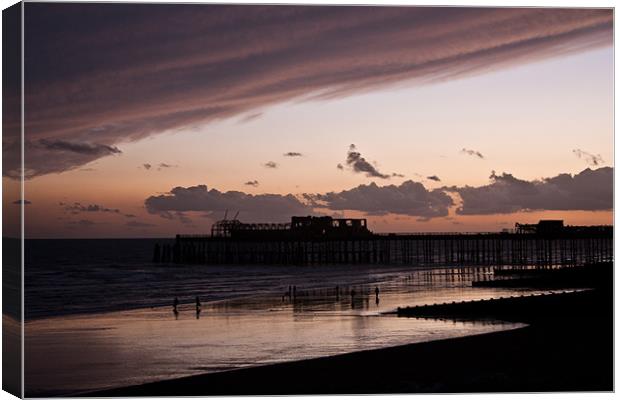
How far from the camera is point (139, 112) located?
22.5 meters

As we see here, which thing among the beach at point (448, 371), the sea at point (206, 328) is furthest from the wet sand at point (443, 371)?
the sea at point (206, 328)

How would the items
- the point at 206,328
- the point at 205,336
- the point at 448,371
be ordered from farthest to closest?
1. the point at 206,328
2. the point at 205,336
3. the point at 448,371

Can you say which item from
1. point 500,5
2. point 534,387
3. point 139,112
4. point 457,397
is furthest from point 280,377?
point 139,112

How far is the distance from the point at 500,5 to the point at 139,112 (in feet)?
36.3

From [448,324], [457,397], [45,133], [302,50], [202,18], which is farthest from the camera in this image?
[448,324]

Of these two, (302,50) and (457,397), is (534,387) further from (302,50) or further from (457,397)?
(302,50)

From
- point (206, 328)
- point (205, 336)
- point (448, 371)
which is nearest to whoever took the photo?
point (448, 371)

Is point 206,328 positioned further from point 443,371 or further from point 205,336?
point 443,371

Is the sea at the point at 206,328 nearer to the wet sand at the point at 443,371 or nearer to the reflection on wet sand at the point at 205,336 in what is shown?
the reflection on wet sand at the point at 205,336

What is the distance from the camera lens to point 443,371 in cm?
1523

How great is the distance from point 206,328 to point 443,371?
12.4 m

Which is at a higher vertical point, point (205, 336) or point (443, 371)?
point (443, 371)

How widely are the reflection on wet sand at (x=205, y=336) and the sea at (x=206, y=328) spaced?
0.03 m

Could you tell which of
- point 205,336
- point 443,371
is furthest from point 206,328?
point 443,371
